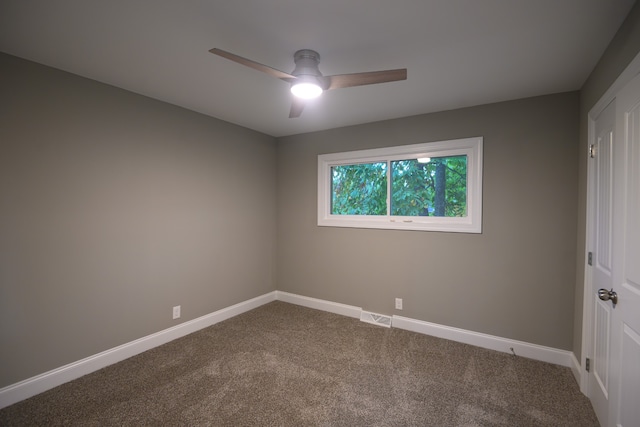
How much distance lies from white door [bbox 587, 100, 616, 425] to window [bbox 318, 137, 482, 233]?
0.91 meters

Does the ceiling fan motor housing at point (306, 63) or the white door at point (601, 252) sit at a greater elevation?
the ceiling fan motor housing at point (306, 63)

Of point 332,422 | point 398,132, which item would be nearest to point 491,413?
point 332,422

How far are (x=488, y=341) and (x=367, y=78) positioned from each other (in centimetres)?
268

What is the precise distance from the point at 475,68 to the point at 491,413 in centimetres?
239

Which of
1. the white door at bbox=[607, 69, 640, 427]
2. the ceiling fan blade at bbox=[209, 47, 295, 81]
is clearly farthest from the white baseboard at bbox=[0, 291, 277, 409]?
the white door at bbox=[607, 69, 640, 427]

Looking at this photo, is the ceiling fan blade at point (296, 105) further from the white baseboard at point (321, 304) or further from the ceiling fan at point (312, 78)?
the white baseboard at point (321, 304)

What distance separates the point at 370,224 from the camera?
11.4 ft

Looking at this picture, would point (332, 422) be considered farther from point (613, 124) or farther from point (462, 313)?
point (613, 124)

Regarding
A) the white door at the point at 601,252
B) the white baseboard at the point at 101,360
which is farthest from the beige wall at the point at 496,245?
the white baseboard at the point at 101,360

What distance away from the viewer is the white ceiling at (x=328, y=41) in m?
1.50

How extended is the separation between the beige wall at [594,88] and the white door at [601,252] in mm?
198

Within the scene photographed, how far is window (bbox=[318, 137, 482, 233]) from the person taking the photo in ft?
9.65

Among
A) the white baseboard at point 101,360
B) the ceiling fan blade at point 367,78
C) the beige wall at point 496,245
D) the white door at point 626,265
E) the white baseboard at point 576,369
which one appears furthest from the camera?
the beige wall at point 496,245

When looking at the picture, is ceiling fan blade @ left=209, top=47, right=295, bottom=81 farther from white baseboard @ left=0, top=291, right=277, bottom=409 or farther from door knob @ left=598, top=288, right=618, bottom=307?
white baseboard @ left=0, top=291, right=277, bottom=409
